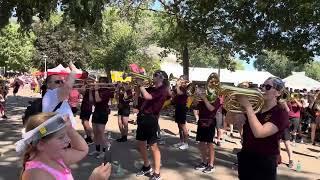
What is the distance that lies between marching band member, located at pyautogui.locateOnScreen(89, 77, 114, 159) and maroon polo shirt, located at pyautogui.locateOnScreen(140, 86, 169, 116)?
5.31 ft

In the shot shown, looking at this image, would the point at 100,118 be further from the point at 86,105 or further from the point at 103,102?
the point at 86,105

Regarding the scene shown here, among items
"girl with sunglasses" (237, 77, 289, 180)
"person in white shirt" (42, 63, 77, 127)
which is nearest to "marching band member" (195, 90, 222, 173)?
"person in white shirt" (42, 63, 77, 127)

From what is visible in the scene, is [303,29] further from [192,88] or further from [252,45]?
→ [192,88]

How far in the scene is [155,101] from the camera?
310 inches

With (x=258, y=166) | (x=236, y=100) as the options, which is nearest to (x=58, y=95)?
(x=236, y=100)

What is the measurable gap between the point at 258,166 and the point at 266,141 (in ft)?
0.85

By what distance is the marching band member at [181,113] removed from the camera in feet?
36.0

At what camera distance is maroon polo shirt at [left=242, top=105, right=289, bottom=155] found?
4.65 metres

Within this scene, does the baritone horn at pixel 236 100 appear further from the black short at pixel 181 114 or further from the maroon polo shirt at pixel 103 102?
the black short at pixel 181 114

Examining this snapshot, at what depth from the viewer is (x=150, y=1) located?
26797 mm

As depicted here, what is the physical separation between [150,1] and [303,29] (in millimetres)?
10294

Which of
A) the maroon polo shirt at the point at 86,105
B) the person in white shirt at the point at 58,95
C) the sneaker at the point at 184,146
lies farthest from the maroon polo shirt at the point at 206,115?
the person in white shirt at the point at 58,95

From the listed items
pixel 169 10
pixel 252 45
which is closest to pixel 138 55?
pixel 169 10

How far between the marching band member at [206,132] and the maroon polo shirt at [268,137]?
3461mm
